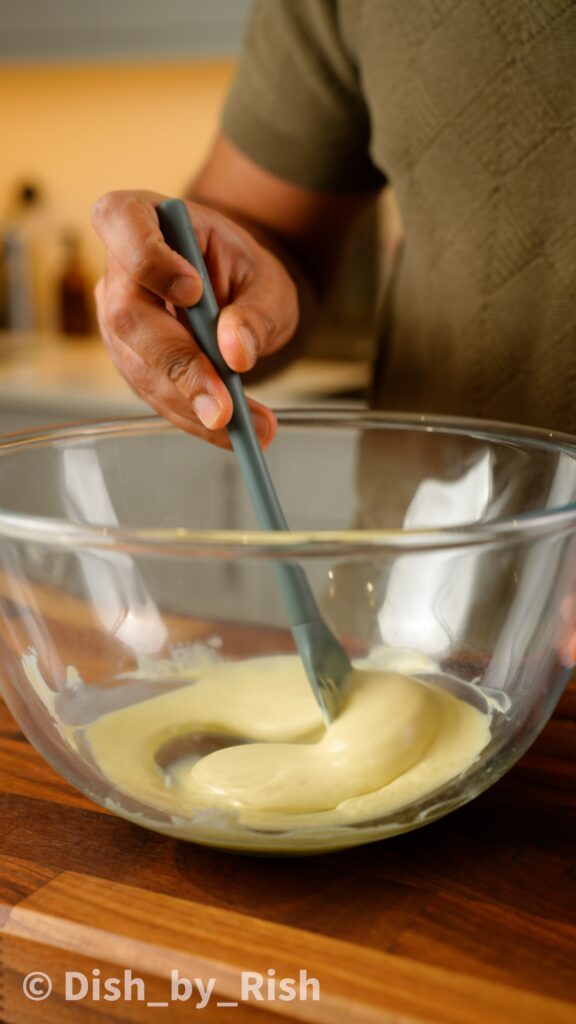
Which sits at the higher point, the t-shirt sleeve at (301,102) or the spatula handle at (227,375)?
the t-shirt sleeve at (301,102)

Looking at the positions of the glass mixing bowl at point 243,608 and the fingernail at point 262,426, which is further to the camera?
the fingernail at point 262,426

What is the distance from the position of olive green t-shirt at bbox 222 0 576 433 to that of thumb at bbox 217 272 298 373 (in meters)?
0.16

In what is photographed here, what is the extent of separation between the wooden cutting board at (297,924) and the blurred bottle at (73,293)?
2.04 metres

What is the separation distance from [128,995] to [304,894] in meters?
0.08

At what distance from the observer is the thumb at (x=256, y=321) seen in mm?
553

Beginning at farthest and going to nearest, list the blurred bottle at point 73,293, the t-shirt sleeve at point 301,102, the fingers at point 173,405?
the blurred bottle at point 73,293 < the t-shirt sleeve at point 301,102 < the fingers at point 173,405

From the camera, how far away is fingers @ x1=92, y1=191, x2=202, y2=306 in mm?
540

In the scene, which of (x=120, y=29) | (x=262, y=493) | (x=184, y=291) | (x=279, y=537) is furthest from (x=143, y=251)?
(x=120, y=29)

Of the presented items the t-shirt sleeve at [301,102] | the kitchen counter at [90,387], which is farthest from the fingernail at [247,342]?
the kitchen counter at [90,387]

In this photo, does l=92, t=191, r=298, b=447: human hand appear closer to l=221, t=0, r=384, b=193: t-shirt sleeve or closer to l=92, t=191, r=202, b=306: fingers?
l=92, t=191, r=202, b=306: fingers

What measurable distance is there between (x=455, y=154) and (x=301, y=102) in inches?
7.9

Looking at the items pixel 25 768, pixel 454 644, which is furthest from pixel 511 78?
pixel 25 768

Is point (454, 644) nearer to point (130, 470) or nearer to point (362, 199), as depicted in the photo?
point (130, 470)

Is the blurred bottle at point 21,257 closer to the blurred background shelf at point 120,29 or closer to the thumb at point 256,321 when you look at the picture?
the blurred background shelf at point 120,29
